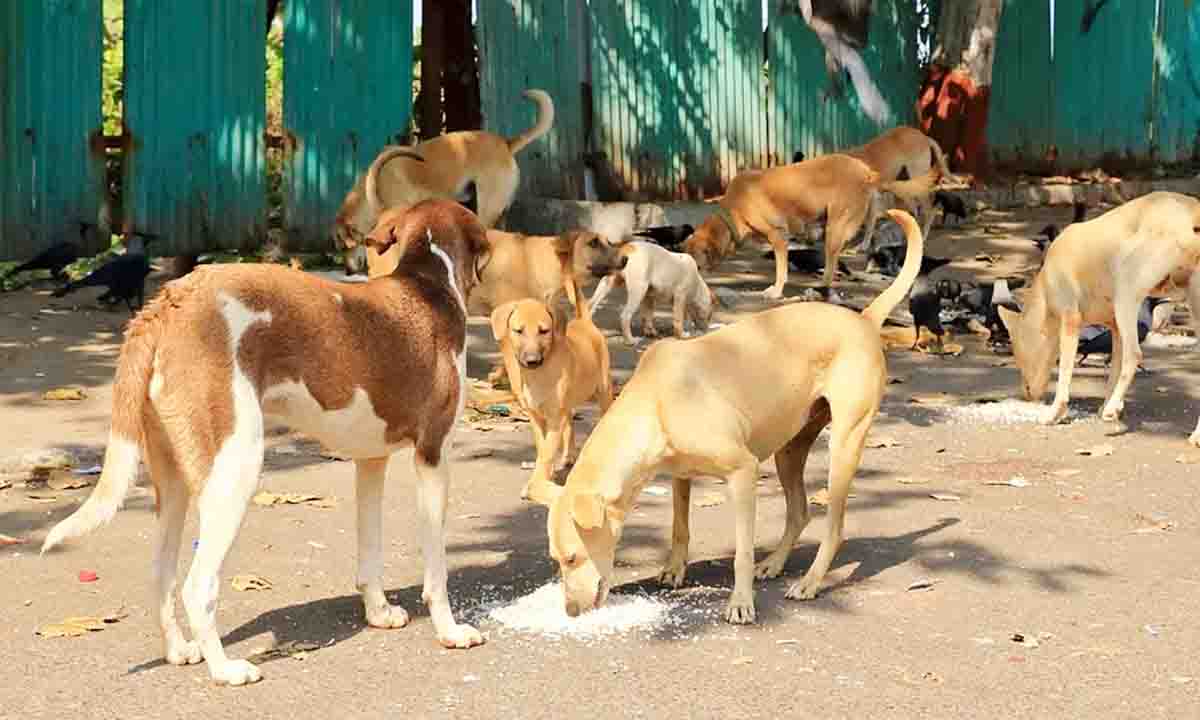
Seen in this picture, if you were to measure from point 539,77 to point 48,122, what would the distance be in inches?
163

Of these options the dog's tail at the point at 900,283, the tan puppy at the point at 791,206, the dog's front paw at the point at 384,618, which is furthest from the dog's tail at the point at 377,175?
the dog's front paw at the point at 384,618

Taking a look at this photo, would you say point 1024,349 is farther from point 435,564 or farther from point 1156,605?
point 435,564

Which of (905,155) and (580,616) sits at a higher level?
(905,155)

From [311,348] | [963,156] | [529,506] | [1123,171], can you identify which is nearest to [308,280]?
[311,348]

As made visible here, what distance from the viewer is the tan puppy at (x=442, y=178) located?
14.3m

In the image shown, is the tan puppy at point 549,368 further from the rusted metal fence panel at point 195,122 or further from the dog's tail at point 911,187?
the dog's tail at point 911,187

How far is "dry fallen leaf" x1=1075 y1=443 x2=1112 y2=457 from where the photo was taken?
10.1m

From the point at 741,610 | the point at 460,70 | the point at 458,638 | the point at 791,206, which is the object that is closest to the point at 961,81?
the point at 791,206

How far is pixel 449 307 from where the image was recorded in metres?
6.85

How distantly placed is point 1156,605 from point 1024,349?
177 inches

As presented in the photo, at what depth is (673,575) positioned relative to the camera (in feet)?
24.1

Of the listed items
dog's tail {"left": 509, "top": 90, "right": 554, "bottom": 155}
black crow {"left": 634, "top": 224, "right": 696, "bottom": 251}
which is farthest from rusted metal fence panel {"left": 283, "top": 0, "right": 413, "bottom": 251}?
black crow {"left": 634, "top": 224, "right": 696, "bottom": 251}

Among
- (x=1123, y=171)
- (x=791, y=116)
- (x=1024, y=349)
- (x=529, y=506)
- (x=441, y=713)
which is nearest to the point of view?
(x=441, y=713)

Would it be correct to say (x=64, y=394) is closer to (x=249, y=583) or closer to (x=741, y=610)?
(x=249, y=583)
